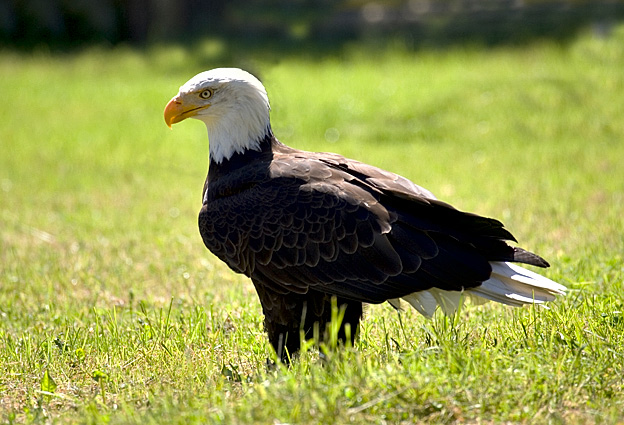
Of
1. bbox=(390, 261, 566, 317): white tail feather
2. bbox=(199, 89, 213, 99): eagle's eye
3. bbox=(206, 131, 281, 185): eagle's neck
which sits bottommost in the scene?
bbox=(390, 261, 566, 317): white tail feather

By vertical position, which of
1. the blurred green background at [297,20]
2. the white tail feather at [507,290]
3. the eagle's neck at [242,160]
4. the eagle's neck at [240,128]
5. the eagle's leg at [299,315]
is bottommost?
the eagle's leg at [299,315]

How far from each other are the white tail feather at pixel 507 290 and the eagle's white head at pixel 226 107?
156cm

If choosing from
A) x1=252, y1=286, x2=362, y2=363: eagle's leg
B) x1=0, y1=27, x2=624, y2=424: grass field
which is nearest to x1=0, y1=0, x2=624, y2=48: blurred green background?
x1=0, y1=27, x2=624, y2=424: grass field

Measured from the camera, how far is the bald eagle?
4.45m

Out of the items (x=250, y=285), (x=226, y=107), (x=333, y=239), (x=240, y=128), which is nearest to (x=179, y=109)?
(x=226, y=107)

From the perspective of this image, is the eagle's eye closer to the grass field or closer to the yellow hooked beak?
the yellow hooked beak

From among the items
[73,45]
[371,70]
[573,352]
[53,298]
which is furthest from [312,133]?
[73,45]

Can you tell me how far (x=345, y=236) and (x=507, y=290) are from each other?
3.21 feet

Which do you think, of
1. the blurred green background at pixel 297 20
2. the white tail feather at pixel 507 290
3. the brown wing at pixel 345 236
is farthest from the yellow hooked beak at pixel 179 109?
the blurred green background at pixel 297 20

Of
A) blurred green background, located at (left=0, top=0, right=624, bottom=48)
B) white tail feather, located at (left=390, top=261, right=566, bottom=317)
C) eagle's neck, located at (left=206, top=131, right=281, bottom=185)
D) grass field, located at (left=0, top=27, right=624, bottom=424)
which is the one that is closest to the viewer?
grass field, located at (left=0, top=27, right=624, bottom=424)

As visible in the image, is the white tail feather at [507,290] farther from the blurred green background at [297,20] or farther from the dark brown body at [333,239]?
the blurred green background at [297,20]

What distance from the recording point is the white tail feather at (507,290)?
4391 mm

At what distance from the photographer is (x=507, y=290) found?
4457 millimetres

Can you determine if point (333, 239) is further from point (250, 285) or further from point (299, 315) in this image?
point (250, 285)
